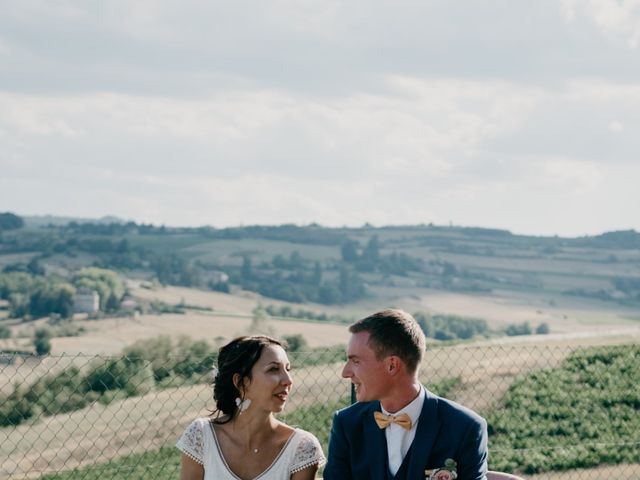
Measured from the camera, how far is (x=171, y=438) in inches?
715

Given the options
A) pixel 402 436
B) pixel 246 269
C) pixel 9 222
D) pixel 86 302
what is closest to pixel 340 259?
pixel 246 269

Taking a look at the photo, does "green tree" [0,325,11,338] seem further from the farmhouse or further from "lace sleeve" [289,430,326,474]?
"lace sleeve" [289,430,326,474]

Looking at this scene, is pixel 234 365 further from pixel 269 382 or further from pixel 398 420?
pixel 398 420

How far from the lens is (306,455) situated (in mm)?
5629

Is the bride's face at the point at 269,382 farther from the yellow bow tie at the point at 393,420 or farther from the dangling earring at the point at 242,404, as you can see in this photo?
the yellow bow tie at the point at 393,420

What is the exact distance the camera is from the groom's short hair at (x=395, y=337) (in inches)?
201

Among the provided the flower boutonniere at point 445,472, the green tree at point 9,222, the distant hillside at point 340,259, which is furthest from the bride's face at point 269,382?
the green tree at point 9,222

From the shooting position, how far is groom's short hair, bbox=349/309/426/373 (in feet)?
16.8

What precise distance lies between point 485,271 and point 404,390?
130 meters

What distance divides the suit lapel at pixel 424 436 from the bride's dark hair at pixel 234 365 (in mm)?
867

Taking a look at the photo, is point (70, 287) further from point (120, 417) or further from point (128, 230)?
point (120, 417)

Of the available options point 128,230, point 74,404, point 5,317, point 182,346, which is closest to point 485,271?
point 128,230

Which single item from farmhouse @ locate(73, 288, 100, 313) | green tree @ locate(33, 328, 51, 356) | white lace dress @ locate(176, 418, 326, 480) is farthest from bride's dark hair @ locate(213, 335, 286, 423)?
farmhouse @ locate(73, 288, 100, 313)

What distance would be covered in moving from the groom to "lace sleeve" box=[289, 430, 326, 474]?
0.93 feet
